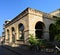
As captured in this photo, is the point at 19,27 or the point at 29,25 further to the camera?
the point at 19,27

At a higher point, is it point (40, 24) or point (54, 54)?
point (40, 24)

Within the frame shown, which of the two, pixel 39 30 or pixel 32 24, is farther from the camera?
pixel 39 30

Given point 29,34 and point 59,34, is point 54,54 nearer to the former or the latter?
point 59,34

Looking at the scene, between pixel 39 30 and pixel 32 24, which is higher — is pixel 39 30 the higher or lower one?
the lower one

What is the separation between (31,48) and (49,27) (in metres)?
7.39

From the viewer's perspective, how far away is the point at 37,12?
25.0 metres

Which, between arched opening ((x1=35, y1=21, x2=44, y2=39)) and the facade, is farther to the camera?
arched opening ((x1=35, y1=21, x2=44, y2=39))

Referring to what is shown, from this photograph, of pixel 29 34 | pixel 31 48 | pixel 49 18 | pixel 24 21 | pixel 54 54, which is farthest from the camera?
pixel 49 18

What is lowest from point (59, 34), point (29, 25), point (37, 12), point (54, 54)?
point (54, 54)

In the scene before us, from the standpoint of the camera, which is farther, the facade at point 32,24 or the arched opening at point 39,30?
the arched opening at point 39,30

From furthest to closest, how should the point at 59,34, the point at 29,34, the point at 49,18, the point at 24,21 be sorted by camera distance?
1. the point at 49,18
2. the point at 24,21
3. the point at 29,34
4. the point at 59,34

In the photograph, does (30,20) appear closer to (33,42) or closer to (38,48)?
(33,42)

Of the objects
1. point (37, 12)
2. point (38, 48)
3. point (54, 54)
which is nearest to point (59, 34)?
point (38, 48)

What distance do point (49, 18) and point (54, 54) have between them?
12.5 metres
